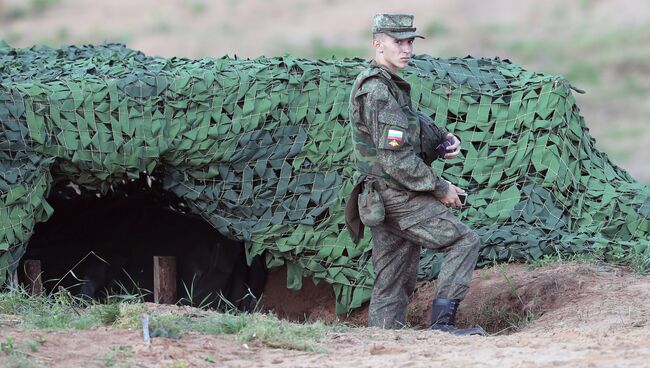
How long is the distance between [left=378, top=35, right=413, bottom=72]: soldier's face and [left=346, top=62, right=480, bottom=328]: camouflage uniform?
6 centimetres

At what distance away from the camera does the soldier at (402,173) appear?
6633 millimetres

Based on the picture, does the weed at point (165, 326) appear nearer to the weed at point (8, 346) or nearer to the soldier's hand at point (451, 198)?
the weed at point (8, 346)

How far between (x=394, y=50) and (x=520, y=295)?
72.7 inches

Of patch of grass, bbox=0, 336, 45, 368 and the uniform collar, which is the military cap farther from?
patch of grass, bbox=0, 336, 45, 368

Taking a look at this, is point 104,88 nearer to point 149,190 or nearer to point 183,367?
point 149,190

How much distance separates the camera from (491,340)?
19.7ft

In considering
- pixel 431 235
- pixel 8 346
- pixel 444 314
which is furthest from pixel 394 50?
pixel 8 346

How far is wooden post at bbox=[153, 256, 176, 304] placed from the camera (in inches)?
346

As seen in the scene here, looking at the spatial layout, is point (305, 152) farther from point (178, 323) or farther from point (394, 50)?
point (178, 323)

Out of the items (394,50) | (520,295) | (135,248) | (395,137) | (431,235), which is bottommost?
(135,248)

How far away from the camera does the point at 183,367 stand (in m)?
5.41

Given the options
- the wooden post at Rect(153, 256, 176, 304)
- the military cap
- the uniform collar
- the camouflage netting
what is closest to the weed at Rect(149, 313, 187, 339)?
the uniform collar

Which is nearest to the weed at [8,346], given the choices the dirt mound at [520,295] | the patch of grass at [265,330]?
the patch of grass at [265,330]

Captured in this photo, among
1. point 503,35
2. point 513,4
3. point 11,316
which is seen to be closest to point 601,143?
point 503,35
